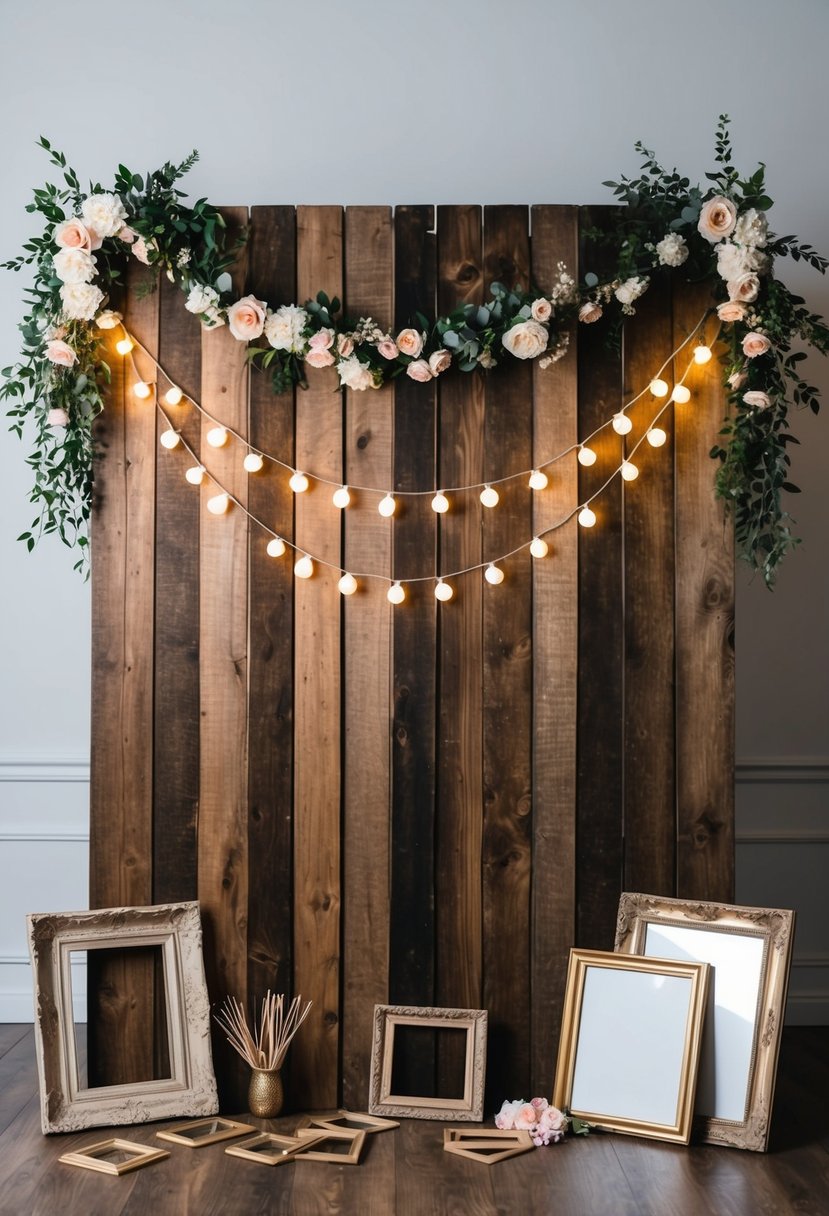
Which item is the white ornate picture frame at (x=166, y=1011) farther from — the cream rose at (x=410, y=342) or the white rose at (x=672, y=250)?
the white rose at (x=672, y=250)

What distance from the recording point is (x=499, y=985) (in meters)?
2.41

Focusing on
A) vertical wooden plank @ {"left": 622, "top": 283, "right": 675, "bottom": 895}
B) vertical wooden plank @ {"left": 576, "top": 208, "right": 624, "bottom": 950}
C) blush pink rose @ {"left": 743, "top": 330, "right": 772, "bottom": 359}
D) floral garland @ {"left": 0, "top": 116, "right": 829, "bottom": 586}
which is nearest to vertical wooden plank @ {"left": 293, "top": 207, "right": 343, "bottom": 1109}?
floral garland @ {"left": 0, "top": 116, "right": 829, "bottom": 586}

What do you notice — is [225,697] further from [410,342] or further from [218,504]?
[410,342]

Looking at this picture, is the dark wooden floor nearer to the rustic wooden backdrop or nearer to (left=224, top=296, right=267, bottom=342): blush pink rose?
the rustic wooden backdrop

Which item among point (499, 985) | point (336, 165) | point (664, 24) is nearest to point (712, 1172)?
point (499, 985)

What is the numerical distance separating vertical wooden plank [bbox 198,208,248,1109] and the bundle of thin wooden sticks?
0.04 m

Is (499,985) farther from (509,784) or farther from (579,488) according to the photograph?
(579,488)

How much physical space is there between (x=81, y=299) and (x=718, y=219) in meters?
1.52

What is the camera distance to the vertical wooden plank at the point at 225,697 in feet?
7.97

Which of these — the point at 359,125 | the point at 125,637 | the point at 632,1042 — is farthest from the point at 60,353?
the point at 632,1042

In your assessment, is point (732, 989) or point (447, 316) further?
point (447, 316)

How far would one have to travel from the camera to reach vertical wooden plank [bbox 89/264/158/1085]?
8.01 ft

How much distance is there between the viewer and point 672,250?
7.71 feet

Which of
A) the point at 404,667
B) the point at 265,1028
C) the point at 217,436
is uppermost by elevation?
the point at 217,436
